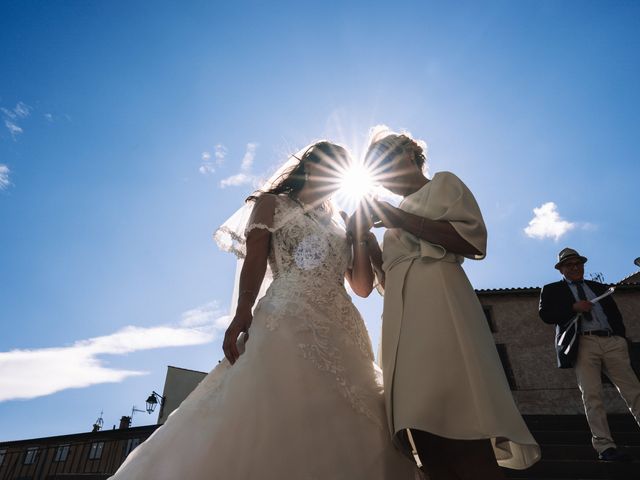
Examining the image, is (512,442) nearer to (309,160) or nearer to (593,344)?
(309,160)

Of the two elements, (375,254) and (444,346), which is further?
(375,254)

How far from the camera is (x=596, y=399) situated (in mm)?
3758

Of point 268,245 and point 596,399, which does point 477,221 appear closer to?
point 268,245

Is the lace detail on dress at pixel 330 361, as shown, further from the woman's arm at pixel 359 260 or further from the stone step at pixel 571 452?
the stone step at pixel 571 452

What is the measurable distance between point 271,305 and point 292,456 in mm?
669

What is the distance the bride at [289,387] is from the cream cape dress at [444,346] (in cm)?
18

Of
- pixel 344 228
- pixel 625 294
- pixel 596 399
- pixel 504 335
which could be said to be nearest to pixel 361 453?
pixel 344 228

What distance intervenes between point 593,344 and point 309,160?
3686 millimetres

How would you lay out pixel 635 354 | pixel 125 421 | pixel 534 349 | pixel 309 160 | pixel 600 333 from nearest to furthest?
pixel 309 160 < pixel 600 333 < pixel 635 354 < pixel 534 349 < pixel 125 421

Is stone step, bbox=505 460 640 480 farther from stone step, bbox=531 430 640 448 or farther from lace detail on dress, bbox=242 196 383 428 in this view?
lace detail on dress, bbox=242 196 383 428

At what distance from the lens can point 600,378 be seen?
3.94 metres

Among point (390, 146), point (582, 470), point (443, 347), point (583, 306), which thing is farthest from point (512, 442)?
point (583, 306)

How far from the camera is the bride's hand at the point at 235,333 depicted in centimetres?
167

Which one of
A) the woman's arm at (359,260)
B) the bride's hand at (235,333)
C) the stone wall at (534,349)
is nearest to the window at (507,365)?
the stone wall at (534,349)
